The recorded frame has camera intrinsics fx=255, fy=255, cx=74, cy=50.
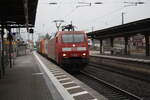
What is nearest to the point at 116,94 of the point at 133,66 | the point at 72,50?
the point at 72,50

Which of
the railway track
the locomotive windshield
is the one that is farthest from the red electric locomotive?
the railway track

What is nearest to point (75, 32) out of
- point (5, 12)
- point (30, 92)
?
point (5, 12)

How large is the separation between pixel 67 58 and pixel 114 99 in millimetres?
7140

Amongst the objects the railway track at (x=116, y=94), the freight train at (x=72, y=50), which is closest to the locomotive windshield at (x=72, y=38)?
the freight train at (x=72, y=50)

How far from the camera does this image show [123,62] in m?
20.7

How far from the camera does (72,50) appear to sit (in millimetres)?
16172

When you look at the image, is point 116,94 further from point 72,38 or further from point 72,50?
point 72,38

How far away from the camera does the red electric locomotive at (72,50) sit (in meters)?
16.0

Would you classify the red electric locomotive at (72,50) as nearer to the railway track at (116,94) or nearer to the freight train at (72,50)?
the freight train at (72,50)

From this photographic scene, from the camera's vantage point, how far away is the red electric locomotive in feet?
52.5

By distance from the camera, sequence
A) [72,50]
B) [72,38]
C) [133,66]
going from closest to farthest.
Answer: [72,50] → [72,38] → [133,66]

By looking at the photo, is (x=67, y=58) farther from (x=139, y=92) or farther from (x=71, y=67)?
(x=139, y=92)

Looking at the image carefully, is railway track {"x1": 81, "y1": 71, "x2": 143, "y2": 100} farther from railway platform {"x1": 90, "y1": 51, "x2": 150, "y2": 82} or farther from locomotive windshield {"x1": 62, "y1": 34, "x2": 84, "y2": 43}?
locomotive windshield {"x1": 62, "y1": 34, "x2": 84, "y2": 43}

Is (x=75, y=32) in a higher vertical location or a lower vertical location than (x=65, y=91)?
higher
